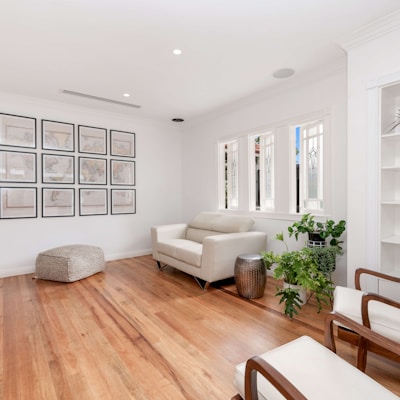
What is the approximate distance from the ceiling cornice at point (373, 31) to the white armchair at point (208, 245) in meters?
2.27

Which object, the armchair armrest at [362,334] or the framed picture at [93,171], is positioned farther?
the framed picture at [93,171]

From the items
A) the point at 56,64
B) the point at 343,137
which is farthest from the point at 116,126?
the point at 343,137

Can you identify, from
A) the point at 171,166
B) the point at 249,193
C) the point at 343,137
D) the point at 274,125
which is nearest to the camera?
the point at 343,137

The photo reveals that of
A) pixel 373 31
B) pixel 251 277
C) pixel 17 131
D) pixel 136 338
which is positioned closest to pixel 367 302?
pixel 251 277

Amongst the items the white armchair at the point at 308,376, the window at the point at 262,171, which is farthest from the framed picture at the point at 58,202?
the white armchair at the point at 308,376

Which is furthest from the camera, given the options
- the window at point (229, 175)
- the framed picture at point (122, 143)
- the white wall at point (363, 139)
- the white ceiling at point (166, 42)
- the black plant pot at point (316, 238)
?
the framed picture at point (122, 143)

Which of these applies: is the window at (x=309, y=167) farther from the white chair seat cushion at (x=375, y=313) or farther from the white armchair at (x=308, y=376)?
the white armchair at (x=308, y=376)

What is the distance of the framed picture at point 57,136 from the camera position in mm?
4066

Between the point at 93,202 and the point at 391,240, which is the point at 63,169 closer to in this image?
the point at 93,202

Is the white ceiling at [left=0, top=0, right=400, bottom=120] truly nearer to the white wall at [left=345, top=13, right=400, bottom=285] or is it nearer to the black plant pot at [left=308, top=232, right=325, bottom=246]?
the white wall at [left=345, top=13, right=400, bottom=285]

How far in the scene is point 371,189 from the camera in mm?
2344

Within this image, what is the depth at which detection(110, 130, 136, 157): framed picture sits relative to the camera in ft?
15.4

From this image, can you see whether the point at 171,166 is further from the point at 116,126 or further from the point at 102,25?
the point at 102,25

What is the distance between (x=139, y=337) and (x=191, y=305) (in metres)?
0.75
